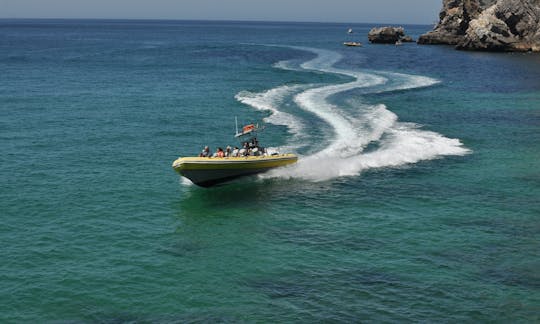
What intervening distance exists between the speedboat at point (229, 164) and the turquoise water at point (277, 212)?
0.77 m

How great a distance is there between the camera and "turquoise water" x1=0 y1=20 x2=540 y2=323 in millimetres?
23141

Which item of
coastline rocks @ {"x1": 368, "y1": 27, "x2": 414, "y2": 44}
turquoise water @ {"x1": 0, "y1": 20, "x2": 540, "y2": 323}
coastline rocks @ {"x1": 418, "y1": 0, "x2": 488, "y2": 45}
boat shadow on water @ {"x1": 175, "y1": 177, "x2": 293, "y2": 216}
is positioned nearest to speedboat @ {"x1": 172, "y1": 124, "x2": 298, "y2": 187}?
boat shadow on water @ {"x1": 175, "y1": 177, "x2": 293, "y2": 216}

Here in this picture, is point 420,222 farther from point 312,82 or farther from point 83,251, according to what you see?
point 312,82

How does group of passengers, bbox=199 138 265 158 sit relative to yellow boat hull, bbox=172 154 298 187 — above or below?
above

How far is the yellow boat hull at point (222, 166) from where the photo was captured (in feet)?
116

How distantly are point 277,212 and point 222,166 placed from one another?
18.7 ft

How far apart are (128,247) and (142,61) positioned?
3331 inches

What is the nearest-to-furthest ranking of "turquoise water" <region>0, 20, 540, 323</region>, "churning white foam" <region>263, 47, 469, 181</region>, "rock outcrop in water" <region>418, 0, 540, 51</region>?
"turquoise water" <region>0, 20, 540, 323</region>
"churning white foam" <region>263, 47, 469, 181</region>
"rock outcrop in water" <region>418, 0, 540, 51</region>

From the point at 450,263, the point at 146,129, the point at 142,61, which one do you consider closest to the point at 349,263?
the point at 450,263

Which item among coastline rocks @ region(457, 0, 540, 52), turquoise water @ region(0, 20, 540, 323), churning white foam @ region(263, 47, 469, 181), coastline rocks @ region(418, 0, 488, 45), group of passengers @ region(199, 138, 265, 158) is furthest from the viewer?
coastline rocks @ region(418, 0, 488, 45)

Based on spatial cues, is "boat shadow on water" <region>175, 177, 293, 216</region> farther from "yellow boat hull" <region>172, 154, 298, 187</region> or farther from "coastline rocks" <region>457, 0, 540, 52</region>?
"coastline rocks" <region>457, 0, 540, 52</region>

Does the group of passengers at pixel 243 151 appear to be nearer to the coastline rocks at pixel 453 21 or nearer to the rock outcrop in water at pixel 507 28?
the rock outcrop in water at pixel 507 28

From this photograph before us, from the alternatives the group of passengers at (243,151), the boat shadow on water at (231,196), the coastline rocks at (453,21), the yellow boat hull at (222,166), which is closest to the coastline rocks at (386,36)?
the coastline rocks at (453,21)

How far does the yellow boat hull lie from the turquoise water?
0.75 m
